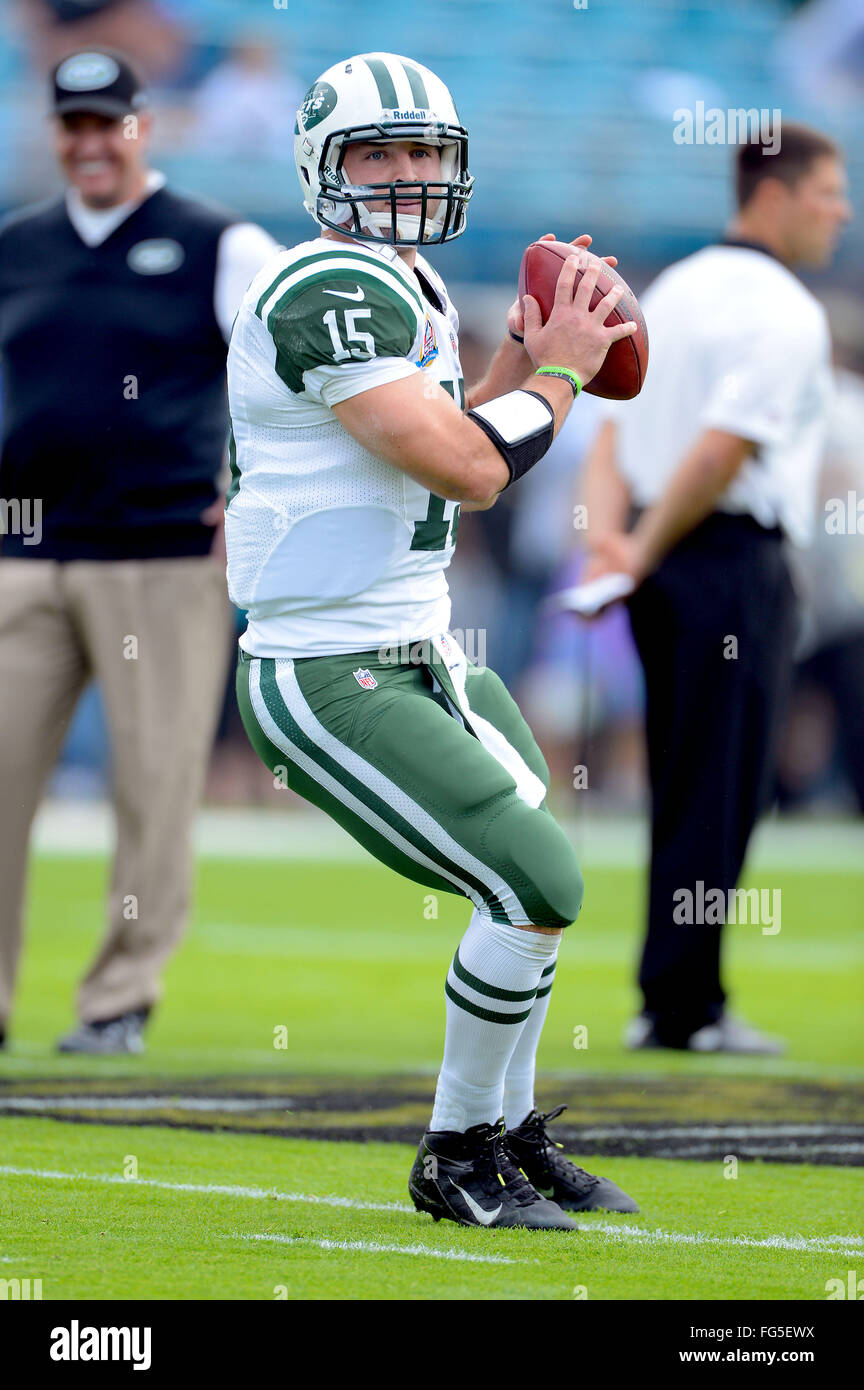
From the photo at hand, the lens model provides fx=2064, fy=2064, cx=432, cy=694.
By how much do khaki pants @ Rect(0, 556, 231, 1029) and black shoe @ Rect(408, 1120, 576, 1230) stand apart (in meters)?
2.06

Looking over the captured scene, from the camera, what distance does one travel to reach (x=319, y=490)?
3.16 metres

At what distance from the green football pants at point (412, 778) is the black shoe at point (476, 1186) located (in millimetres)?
364

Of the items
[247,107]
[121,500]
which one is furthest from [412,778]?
[247,107]

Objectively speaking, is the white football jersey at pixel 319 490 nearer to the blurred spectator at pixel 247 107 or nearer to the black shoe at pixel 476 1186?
the black shoe at pixel 476 1186

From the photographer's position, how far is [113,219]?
17.6ft

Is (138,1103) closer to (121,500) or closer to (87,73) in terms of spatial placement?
(121,500)

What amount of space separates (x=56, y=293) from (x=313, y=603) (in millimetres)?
2434

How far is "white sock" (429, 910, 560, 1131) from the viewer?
10.2ft

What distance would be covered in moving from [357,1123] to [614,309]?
1.74 m

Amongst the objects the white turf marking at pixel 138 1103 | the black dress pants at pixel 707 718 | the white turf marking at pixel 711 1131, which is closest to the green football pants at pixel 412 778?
the white turf marking at pixel 711 1131

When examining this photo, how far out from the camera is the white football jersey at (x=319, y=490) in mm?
3065

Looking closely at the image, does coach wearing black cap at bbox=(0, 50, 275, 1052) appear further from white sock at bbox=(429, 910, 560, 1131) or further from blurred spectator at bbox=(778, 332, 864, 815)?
blurred spectator at bbox=(778, 332, 864, 815)

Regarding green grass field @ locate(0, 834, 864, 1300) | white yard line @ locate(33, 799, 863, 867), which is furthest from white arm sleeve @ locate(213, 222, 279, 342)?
white yard line @ locate(33, 799, 863, 867)
